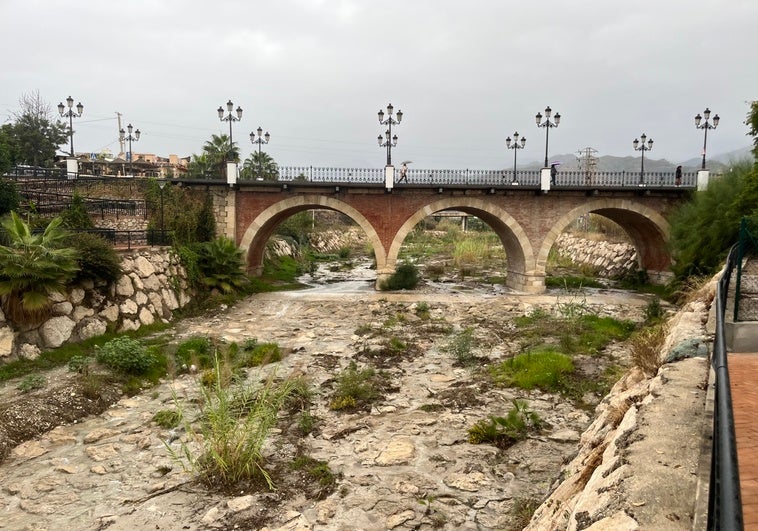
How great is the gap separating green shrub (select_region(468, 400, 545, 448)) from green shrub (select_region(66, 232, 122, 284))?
426 inches

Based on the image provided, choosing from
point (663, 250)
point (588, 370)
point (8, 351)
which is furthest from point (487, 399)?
point (663, 250)

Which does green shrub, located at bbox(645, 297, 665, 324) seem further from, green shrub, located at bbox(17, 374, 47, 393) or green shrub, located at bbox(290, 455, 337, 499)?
green shrub, located at bbox(17, 374, 47, 393)

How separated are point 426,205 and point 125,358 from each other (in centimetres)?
1597

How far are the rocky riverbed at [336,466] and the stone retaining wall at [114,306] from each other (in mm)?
1756

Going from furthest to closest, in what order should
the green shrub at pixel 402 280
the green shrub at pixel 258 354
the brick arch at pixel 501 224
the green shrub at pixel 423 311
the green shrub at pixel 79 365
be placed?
the brick arch at pixel 501 224 → the green shrub at pixel 402 280 → the green shrub at pixel 423 311 → the green shrub at pixel 258 354 → the green shrub at pixel 79 365

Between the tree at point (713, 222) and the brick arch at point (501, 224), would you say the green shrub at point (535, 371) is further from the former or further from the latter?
the brick arch at point (501, 224)

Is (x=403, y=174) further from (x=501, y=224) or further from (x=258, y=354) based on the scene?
(x=258, y=354)

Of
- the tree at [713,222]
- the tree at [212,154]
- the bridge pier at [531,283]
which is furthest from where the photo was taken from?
the tree at [212,154]

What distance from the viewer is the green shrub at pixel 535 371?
1018 cm

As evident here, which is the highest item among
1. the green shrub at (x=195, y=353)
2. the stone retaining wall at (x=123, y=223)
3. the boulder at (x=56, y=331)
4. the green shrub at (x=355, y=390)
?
the stone retaining wall at (x=123, y=223)

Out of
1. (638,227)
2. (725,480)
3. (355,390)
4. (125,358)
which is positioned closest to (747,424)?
(725,480)

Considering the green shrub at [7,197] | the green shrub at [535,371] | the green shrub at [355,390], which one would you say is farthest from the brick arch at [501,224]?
the green shrub at [7,197]

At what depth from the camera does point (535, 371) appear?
10648mm

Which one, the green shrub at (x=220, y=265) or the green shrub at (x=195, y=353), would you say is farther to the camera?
the green shrub at (x=220, y=265)
